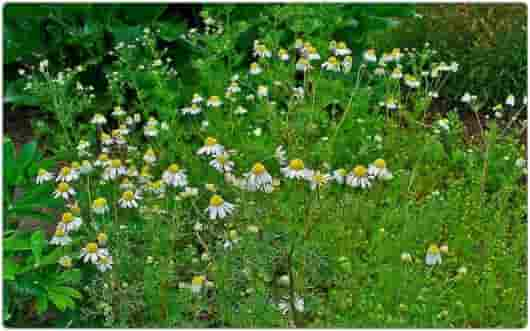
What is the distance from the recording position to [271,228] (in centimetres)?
317

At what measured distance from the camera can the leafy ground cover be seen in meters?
2.91

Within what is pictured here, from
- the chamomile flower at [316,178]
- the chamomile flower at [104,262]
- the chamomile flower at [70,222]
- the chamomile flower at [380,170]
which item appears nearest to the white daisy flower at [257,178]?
the chamomile flower at [316,178]

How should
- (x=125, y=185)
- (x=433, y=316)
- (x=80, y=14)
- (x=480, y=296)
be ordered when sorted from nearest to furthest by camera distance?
(x=433, y=316), (x=480, y=296), (x=125, y=185), (x=80, y=14)

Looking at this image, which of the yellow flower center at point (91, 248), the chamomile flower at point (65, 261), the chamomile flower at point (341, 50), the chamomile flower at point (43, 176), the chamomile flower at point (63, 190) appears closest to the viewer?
the yellow flower center at point (91, 248)

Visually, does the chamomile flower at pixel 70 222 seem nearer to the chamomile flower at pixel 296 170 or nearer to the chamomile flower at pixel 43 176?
the chamomile flower at pixel 43 176

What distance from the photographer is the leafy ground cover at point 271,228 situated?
2914 millimetres

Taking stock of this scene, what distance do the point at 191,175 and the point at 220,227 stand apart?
0.52 meters

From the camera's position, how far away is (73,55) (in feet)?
17.3

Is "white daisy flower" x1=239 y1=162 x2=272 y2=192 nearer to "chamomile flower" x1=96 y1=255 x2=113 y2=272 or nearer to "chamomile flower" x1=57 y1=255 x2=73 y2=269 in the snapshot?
"chamomile flower" x1=96 y1=255 x2=113 y2=272

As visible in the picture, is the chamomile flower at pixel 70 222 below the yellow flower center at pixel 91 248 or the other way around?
the other way around

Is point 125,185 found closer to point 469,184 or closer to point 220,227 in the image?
point 220,227

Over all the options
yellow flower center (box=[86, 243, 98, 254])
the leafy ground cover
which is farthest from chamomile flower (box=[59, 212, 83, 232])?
yellow flower center (box=[86, 243, 98, 254])

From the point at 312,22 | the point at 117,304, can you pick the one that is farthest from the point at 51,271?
the point at 312,22

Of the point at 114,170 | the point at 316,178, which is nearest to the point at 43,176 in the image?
the point at 114,170
